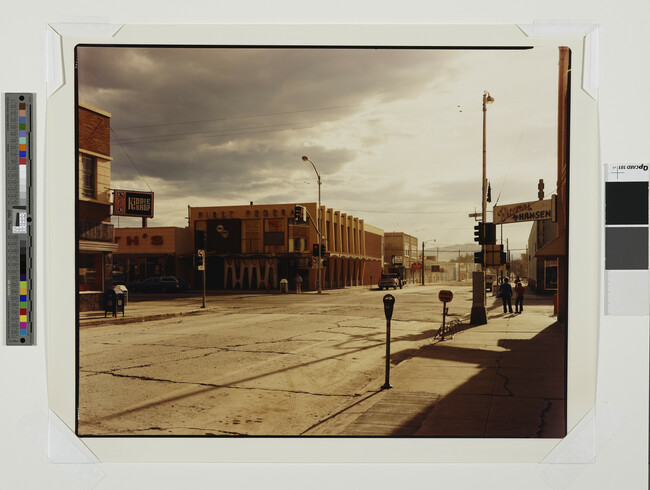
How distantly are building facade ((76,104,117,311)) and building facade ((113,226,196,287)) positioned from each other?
318 inches

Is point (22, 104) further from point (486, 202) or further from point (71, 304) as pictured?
point (486, 202)

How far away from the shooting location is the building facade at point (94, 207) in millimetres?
17609

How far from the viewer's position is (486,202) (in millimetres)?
16641

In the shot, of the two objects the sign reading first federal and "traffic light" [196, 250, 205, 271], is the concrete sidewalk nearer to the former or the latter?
the sign reading first federal

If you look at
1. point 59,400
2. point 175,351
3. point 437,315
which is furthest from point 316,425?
point 437,315

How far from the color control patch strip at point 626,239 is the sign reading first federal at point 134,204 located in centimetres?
1041

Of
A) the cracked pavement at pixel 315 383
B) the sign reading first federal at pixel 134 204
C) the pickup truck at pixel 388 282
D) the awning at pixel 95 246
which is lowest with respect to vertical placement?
the pickup truck at pixel 388 282

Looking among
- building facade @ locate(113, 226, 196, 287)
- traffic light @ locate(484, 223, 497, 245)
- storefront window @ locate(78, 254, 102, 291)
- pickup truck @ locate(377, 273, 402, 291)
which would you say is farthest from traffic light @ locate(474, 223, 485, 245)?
pickup truck @ locate(377, 273, 402, 291)

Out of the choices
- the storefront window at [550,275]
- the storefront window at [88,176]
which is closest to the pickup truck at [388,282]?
the storefront window at [550,275]

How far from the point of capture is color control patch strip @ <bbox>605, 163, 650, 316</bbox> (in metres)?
5.12

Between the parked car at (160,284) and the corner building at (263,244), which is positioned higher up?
the corner building at (263,244)

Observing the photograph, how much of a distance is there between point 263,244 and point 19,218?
35731mm

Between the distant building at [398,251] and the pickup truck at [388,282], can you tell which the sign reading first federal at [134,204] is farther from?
the distant building at [398,251]
